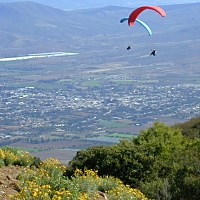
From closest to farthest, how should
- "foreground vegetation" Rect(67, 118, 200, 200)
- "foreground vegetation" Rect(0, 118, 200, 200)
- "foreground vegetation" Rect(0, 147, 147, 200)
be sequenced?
"foreground vegetation" Rect(0, 147, 147, 200), "foreground vegetation" Rect(0, 118, 200, 200), "foreground vegetation" Rect(67, 118, 200, 200)

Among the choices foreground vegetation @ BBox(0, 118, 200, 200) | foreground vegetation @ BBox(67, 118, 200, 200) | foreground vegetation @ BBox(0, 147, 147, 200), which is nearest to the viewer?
foreground vegetation @ BBox(0, 147, 147, 200)

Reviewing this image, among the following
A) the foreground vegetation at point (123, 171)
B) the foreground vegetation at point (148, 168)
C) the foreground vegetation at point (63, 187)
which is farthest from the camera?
the foreground vegetation at point (148, 168)

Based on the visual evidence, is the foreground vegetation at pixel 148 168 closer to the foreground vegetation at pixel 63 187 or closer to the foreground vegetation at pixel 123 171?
the foreground vegetation at pixel 123 171

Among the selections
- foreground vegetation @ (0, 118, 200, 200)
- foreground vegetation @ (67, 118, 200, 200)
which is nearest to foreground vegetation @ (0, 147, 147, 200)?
foreground vegetation @ (0, 118, 200, 200)

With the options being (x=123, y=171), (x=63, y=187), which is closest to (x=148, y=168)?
(x=123, y=171)

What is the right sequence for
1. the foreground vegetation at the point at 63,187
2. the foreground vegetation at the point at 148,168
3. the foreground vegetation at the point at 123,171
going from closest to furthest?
the foreground vegetation at the point at 63,187 < the foreground vegetation at the point at 123,171 < the foreground vegetation at the point at 148,168

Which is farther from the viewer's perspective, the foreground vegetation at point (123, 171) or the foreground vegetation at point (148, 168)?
the foreground vegetation at point (148, 168)

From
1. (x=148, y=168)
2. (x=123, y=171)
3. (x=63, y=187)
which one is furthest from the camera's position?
(x=148, y=168)

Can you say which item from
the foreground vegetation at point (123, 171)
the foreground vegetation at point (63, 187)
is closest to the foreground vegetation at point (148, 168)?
the foreground vegetation at point (123, 171)

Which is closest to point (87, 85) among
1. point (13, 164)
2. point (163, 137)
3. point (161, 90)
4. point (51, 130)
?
point (161, 90)

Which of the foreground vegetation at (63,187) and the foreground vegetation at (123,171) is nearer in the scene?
the foreground vegetation at (63,187)

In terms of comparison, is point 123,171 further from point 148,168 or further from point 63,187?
point 63,187

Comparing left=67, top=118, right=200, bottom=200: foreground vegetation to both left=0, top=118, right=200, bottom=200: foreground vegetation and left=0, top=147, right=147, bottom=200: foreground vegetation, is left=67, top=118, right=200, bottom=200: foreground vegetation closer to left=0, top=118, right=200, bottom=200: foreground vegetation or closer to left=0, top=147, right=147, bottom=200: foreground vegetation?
left=0, top=118, right=200, bottom=200: foreground vegetation
